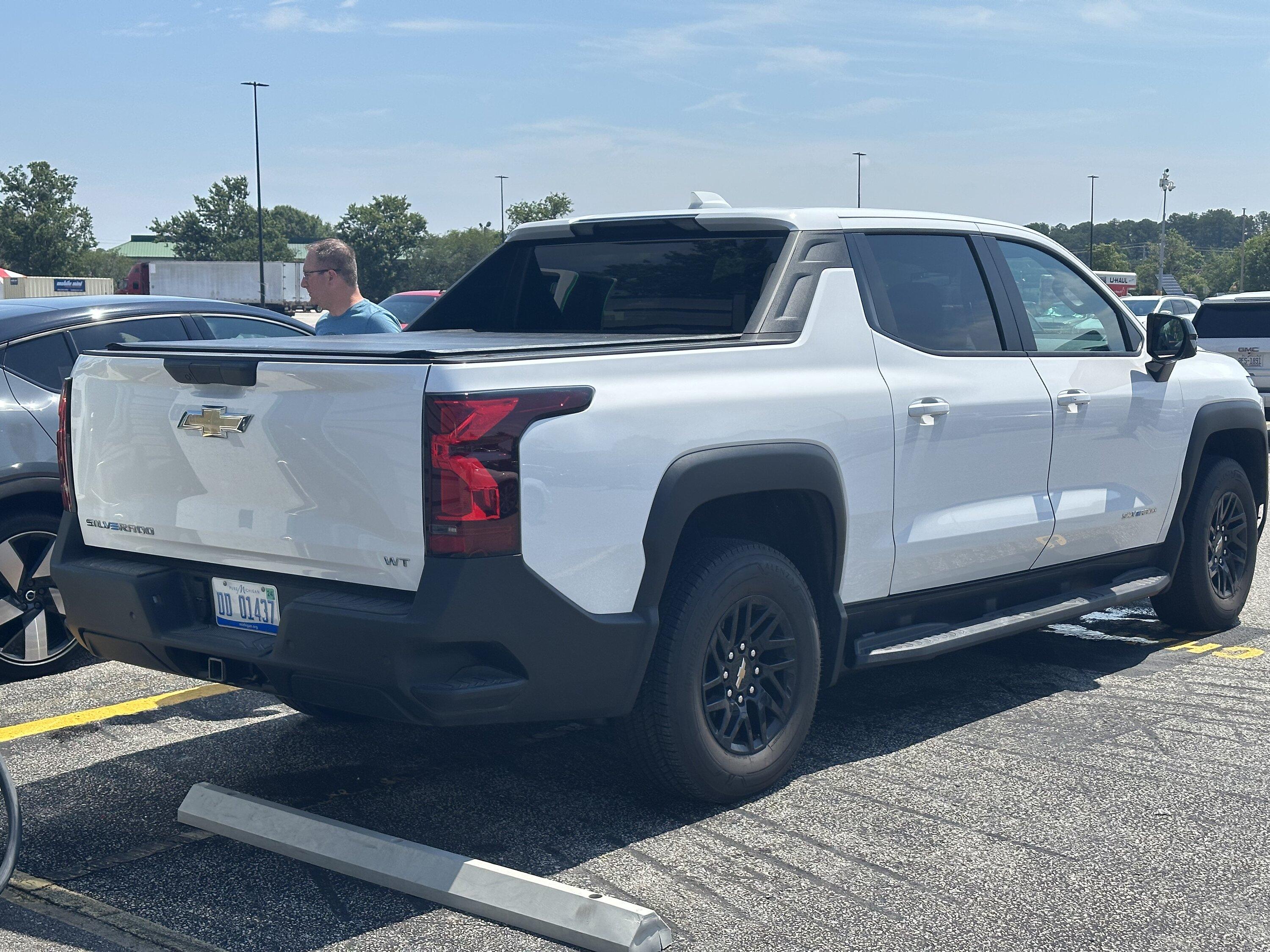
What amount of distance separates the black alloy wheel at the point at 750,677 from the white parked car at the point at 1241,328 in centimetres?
1305

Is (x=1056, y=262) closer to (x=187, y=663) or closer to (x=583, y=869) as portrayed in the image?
(x=583, y=869)

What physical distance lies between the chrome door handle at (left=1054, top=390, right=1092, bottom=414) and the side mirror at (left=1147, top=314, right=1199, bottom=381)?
66 cm

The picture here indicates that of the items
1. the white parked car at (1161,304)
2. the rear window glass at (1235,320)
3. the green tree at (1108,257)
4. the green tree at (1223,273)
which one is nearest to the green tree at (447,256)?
→ the green tree at (1108,257)

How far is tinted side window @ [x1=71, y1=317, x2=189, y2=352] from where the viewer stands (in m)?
6.37

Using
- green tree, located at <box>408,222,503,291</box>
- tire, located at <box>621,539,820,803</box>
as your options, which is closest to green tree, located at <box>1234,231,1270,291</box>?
green tree, located at <box>408,222,503,291</box>

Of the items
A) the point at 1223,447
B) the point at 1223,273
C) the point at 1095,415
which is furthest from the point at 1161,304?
the point at 1223,273

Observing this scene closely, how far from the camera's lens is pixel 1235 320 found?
53.6 feet

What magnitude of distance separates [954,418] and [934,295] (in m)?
0.54

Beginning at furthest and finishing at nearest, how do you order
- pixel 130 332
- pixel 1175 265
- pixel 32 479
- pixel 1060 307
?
pixel 1175 265
pixel 130 332
pixel 32 479
pixel 1060 307

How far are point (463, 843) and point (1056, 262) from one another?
141 inches

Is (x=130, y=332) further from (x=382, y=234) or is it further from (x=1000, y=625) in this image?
(x=382, y=234)

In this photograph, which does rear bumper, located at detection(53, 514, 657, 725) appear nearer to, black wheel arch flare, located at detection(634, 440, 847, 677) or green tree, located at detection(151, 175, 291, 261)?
black wheel arch flare, located at detection(634, 440, 847, 677)

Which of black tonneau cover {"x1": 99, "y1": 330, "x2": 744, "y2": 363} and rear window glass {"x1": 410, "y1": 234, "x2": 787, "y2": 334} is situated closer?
black tonneau cover {"x1": 99, "y1": 330, "x2": 744, "y2": 363}

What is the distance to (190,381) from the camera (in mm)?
4020
